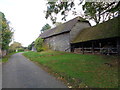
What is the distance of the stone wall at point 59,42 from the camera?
867 inches

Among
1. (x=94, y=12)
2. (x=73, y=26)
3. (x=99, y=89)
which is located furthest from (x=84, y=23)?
(x=99, y=89)

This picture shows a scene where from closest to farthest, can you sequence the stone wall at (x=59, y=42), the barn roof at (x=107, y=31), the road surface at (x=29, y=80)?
the road surface at (x=29, y=80) → the barn roof at (x=107, y=31) → the stone wall at (x=59, y=42)

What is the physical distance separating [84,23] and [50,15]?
50.2 ft

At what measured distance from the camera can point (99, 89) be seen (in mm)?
4293

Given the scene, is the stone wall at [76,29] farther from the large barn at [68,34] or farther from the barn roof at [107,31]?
the barn roof at [107,31]

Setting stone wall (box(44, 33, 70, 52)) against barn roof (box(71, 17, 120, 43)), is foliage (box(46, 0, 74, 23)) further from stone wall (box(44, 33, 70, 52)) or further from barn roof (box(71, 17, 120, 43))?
stone wall (box(44, 33, 70, 52))

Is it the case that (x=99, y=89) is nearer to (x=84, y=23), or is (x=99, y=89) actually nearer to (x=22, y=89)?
(x=22, y=89)

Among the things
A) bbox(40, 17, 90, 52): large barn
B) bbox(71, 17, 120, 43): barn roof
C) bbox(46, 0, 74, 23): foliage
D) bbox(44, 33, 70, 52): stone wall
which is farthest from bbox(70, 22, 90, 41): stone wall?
bbox(46, 0, 74, 23): foliage

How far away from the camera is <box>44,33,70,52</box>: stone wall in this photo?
22016 mm

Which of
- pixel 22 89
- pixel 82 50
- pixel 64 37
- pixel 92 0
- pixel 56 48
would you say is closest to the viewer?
pixel 22 89


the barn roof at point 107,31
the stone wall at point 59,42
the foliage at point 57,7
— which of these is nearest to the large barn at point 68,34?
Result: the stone wall at point 59,42

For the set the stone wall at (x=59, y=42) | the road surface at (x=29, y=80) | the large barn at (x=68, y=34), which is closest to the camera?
the road surface at (x=29, y=80)

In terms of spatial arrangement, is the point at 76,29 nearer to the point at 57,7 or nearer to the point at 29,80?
the point at 57,7

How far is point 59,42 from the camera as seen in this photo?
2481cm
